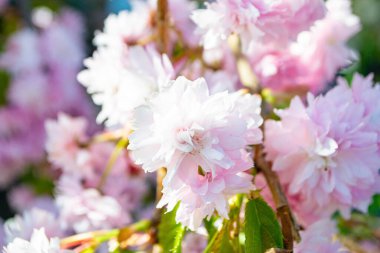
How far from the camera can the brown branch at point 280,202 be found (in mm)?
674

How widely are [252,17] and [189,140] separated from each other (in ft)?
0.64

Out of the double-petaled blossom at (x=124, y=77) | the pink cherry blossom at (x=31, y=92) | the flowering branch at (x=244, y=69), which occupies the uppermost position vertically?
the double-petaled blossom at (x=124, y=77)

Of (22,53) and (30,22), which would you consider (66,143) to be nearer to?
(22,53)

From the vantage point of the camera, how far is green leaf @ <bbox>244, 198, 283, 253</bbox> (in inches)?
26.0

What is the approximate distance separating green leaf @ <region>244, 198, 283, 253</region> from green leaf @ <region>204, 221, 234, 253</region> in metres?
A: 0.03

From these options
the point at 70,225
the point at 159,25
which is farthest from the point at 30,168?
the point at 159,25

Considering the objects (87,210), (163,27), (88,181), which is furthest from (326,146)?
(88,181)

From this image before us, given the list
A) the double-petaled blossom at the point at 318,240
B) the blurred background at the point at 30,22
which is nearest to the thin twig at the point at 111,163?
the double-petaled blossom at the point at 318,240

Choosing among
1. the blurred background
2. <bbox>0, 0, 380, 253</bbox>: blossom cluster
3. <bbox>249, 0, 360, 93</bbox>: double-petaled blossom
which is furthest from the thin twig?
the blurred background

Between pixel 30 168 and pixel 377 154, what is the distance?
4.61 ft

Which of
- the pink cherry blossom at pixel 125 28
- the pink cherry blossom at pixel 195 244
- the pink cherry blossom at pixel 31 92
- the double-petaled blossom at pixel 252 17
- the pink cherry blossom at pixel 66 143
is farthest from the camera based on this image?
the pink cherry blossom at pixel 31 92

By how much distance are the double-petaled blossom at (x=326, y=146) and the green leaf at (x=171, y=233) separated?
0.43ft

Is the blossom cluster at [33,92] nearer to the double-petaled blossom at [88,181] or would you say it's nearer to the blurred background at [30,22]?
the blurred background at [30,22]

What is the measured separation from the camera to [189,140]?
630mm
